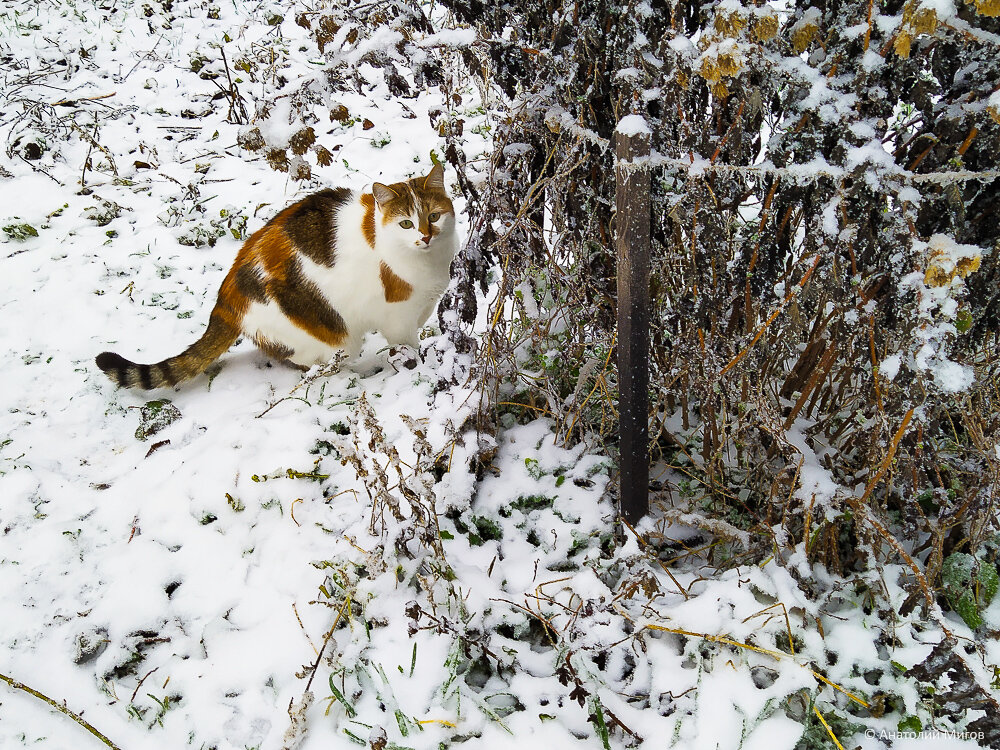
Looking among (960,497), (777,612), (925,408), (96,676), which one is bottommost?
(96,676)

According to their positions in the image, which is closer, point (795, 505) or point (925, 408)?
point (925, 408)

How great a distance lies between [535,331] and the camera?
2.46 m

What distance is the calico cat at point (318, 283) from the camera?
3.01 metres

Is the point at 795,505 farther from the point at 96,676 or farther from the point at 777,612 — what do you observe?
the point at 96,676

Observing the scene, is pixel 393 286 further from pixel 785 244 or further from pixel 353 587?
pixel 785 244

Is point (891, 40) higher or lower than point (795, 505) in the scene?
higher

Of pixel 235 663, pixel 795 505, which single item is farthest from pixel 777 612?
pixel 235 663

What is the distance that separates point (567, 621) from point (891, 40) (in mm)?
1637

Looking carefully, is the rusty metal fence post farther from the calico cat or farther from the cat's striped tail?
the cat's striped tail

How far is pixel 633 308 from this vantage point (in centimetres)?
171

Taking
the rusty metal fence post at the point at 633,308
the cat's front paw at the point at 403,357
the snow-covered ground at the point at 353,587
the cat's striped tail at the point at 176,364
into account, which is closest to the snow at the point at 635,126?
the rusty metal fence post at the point at 633,308

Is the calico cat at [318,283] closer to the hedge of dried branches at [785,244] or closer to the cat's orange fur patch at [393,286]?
the cat's orange fur patch at [393,286]

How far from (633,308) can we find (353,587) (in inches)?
46.8

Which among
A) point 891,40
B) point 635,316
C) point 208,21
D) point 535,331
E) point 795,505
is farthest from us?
point 208,21
